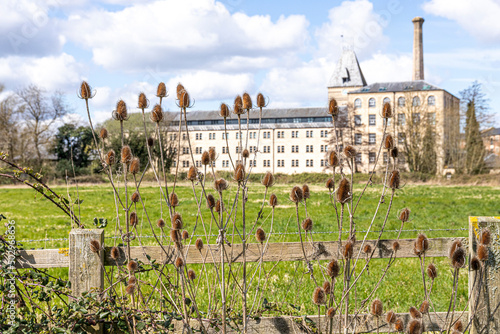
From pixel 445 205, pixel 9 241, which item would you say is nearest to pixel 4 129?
pixel 445 205

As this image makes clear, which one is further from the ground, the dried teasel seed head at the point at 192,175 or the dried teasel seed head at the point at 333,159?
the dried teasel seed head at the point at 333,159

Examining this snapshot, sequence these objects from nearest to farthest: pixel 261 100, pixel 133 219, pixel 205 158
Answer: pixel 205 158 → pixel 261 100 → pixel 133 219

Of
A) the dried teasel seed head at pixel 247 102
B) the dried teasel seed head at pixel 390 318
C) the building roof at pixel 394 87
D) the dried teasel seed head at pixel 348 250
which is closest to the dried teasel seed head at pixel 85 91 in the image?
the dried teasel seed head at pixel 247 102

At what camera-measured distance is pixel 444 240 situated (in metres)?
4.39

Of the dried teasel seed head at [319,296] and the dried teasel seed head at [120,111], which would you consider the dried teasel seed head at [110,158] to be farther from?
the dried teasel seed head at [319,296]

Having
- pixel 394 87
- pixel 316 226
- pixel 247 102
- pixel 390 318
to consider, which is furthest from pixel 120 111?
pixel 394 87

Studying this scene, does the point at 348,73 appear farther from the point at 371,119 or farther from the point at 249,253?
the point at 249,253

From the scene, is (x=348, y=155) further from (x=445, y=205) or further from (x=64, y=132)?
(x=64, y=132)

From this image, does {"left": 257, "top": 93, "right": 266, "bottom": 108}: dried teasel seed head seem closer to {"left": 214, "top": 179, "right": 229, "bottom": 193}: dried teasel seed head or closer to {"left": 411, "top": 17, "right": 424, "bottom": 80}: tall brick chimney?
{"left": 214, "top": 179, "right": 229, "bottom": 193}: dried teasel seed head

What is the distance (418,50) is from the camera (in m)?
88.8

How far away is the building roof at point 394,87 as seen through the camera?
279 ft

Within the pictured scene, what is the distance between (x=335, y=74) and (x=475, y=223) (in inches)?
3662

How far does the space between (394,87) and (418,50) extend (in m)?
8.13

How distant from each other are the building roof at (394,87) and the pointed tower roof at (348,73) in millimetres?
2816
